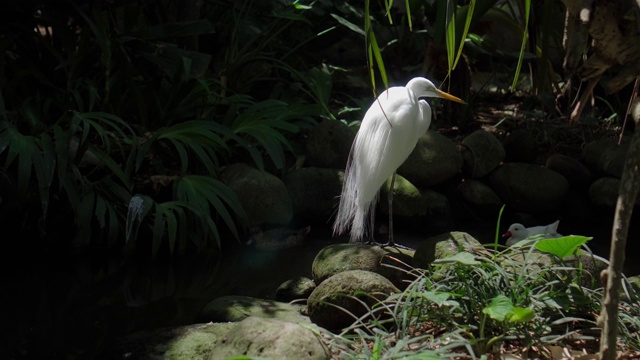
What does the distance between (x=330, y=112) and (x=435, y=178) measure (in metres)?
1.14

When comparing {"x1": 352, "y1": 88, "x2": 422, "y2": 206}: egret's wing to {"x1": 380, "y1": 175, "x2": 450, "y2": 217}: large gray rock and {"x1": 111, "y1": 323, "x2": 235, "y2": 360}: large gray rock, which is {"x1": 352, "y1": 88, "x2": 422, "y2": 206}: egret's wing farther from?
{"x1": 111, "y1": 323, "x2": 235, "y2": 360}: large gray rock

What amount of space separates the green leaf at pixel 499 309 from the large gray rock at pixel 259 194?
10.5 feet

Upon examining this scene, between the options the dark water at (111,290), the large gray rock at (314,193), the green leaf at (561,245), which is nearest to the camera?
the green leaf at (561,245)

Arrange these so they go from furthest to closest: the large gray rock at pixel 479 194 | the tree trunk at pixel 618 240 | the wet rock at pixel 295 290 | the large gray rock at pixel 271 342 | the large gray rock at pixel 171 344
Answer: the large gray rock at pixel 479 194
the wet rock at pixel 295 290
the large gray rock at pixel 171 344
the large gray rock at pixel 271 342
the tree trunk at pixel 618 240

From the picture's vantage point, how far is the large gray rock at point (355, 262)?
3.94 meters

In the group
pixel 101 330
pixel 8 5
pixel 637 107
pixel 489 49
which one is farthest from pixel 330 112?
pixel 637 107

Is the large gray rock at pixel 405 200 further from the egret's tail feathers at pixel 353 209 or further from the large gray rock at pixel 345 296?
the large gray rock at pixel 345 296

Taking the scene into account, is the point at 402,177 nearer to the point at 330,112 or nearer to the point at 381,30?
the point at 330,112

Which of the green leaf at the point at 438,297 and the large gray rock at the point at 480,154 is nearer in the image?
the green leaf at the point at 438,297

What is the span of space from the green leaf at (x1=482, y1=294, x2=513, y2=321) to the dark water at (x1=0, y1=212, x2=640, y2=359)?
5.83 ft

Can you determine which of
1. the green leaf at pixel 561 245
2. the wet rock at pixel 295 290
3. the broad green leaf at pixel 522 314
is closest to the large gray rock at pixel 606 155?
the wet rock at pixel 295 290

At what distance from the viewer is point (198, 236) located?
16.7 feet

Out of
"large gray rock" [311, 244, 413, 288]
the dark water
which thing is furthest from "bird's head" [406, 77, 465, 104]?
the dark water

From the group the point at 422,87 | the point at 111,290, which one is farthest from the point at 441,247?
the point at 111,290
